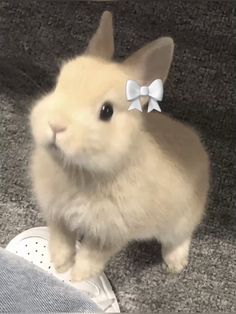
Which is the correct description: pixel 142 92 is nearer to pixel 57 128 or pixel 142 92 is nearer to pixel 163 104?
pixel 57 128

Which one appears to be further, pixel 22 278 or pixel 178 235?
pixel 178 235

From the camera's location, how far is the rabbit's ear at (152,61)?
31.6 inches

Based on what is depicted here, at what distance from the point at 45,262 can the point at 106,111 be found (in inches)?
20.8

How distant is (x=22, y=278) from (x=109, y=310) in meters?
0.30

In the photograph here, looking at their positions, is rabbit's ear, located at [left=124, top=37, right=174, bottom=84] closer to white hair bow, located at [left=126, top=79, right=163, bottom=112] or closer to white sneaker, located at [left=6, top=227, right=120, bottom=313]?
white hair bow, located at [left=126, top=79, right=163, bottom=112]

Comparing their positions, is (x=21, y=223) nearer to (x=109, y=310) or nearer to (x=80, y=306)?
(x=109, y=310)

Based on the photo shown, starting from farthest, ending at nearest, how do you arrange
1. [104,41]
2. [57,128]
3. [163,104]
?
[163,104]
[104,41]
[57,128]

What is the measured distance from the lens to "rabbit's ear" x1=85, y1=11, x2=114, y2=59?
83 cm

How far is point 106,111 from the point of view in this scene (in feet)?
2.49

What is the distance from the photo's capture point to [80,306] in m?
0.88

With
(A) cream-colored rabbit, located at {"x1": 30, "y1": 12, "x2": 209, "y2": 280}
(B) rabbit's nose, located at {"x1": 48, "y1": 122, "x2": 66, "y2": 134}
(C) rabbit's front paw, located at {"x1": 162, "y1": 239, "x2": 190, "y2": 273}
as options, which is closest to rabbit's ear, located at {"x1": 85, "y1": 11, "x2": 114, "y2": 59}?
(A) cream-colored rabbit, located at {"x1": 30, "y1": 12, "x2": 209, "y2": 280}

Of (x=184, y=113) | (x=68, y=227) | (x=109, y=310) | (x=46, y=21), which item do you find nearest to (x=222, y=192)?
(x=184, y=113)

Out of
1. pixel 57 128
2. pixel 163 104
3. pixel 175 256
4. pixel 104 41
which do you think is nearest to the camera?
pixel 57 128

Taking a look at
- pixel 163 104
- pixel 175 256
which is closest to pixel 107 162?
pixel 175 256
